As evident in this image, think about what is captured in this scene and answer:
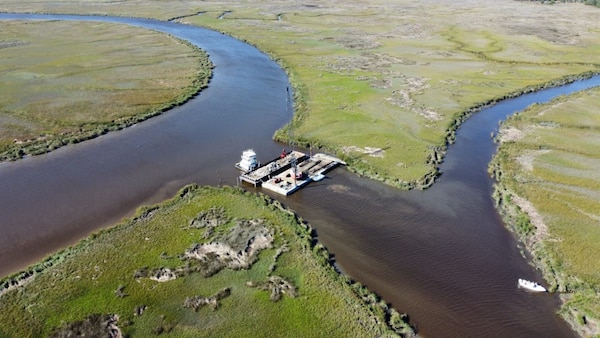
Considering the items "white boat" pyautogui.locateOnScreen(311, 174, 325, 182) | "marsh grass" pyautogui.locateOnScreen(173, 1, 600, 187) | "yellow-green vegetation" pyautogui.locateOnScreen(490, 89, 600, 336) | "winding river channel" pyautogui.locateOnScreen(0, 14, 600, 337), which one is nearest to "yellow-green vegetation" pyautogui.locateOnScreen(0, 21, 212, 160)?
"winding river channel" pyautogui.locateOnScreen(0, 14, 600, 337)

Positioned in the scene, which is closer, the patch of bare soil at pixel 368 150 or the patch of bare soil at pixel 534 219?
the patch of bare soil at pixel 534 219

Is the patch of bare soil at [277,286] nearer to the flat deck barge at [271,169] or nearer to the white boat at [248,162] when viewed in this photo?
the flat deck barge at [271,169]

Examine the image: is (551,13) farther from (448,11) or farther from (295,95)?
(295,95)

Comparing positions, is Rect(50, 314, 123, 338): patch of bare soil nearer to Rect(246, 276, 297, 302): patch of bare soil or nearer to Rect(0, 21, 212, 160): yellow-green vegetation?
Rect(246, 276, 297, 302): patch of bare soil

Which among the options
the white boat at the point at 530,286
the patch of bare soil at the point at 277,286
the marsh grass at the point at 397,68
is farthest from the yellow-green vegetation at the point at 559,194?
the patch of bare soil at the point at 277,286

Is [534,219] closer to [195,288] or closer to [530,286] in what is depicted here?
[530,286]

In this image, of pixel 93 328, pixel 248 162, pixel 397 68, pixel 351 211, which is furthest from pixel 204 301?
pixel 397 68
